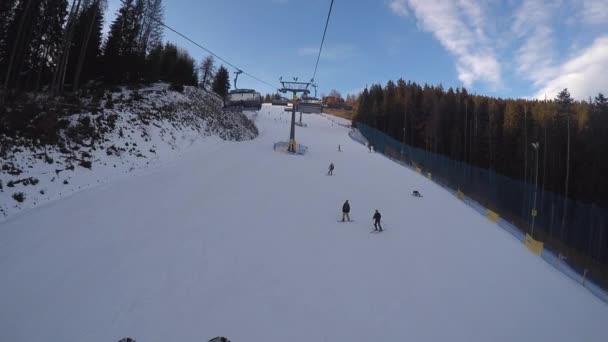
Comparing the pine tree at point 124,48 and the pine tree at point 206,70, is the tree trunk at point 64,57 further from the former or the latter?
the pine tree at point 206,70

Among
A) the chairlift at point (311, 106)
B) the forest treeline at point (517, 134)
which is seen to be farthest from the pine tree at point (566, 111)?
the chairlift at point (311, 106)

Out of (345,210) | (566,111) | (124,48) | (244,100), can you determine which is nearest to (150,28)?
(124,48)

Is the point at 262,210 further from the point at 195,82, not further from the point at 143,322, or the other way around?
the point at 195,82

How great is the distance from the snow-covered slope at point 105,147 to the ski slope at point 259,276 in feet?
3.51

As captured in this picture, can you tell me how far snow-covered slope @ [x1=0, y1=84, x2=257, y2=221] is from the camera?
1205 centimetres

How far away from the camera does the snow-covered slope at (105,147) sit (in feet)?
39.5

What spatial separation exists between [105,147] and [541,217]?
121ft

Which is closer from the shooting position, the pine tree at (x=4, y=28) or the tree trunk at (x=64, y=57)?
the tree trunk at (x=64, y=57)

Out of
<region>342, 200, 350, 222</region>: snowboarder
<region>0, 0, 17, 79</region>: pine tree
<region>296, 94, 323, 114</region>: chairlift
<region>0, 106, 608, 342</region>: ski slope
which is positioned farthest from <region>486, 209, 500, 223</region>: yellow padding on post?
<region>0, 0, 17, 79</region>: pine tree

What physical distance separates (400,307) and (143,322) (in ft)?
21.1

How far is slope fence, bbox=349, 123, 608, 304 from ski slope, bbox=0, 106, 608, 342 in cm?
274

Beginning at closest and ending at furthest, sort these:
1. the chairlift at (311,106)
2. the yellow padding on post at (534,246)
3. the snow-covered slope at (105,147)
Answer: the snow-covered slope at (105,147), the yellow padding on post at (534,246), the chairlift at (311,106)

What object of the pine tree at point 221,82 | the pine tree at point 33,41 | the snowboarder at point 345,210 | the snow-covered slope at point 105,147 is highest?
the pine tree at point 221,82

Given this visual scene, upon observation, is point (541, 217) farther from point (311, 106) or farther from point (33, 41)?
point (33, 41)
